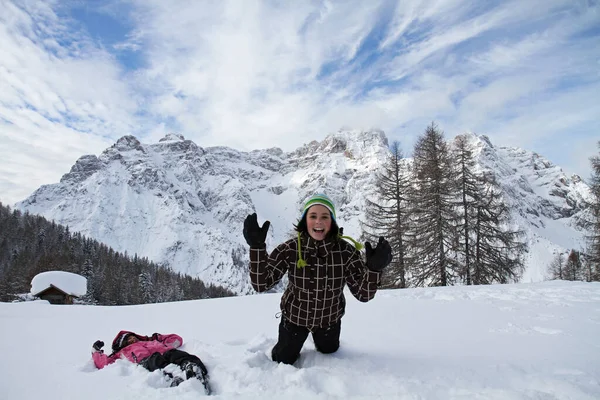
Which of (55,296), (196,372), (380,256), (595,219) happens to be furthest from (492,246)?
(55,296)

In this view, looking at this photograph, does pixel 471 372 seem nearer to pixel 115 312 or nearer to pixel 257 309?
pixel 257 309

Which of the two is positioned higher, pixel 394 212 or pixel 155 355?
pixel 394 212

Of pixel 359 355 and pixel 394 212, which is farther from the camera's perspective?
pixel 394 212

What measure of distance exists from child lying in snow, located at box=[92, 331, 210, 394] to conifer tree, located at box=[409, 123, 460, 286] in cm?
1160

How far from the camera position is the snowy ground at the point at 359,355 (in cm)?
216

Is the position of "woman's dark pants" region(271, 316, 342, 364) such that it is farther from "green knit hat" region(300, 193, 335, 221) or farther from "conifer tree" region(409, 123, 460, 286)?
"conifer tree" region(409, 123, 460, 286)

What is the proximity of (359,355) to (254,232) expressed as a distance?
1.54m

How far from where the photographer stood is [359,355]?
114 inches

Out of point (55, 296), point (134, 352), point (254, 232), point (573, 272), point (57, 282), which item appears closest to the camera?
point (254, 232)

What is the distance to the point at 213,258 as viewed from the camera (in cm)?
17362

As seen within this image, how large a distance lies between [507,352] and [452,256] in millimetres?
11956

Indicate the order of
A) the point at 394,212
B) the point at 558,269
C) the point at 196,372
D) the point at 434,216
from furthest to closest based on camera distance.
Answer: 1. the point at 558,269
2. the point at 394,212
3. the point at 434,216
4. the point at 196,372

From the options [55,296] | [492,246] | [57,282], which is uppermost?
[492,246]

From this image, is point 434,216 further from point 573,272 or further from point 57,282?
point 573,272
